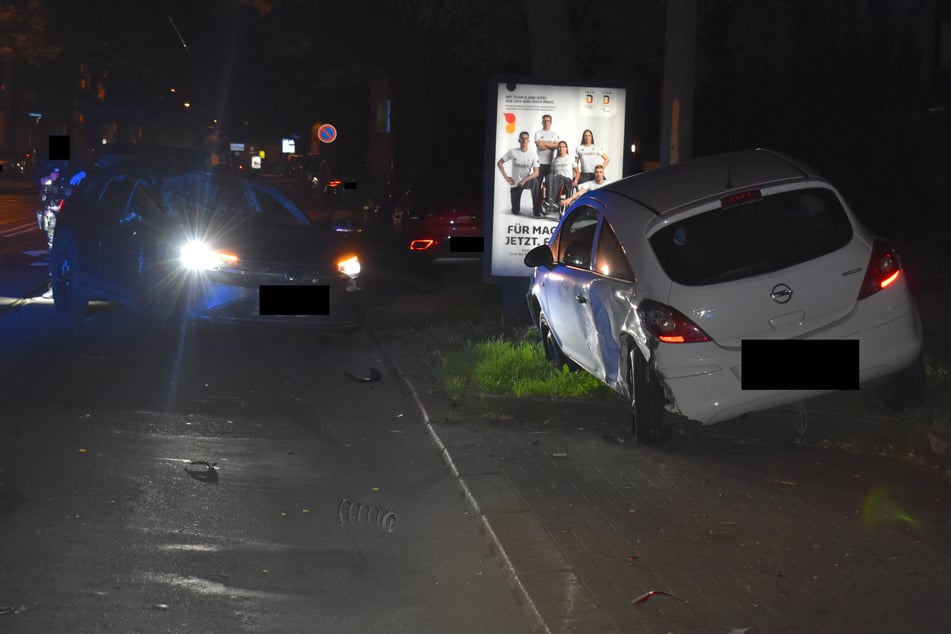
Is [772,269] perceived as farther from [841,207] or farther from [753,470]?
[753,470]

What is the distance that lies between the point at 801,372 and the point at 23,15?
59.6 meters

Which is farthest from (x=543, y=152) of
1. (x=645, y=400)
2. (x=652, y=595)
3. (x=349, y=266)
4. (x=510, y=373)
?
(x=652, y=595)

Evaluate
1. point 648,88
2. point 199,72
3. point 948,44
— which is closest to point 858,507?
point 648,88

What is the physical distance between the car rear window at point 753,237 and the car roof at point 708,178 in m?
0.14

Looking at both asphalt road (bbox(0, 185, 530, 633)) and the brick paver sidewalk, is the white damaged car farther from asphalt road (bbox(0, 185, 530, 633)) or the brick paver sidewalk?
asphalt road (bbox(0, 185, 530, 633))

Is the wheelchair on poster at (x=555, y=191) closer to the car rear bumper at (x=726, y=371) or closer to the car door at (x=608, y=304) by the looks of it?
the car door at (x=608, y=304)

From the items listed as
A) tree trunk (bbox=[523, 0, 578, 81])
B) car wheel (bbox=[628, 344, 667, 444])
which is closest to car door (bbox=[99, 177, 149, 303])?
tree trunk (bbox=[523, 0, 578, 81])

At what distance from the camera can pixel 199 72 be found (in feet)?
260

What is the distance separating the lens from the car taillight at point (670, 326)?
27.0 ft

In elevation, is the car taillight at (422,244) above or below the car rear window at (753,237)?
below

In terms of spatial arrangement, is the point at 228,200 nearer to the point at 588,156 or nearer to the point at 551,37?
the point at 588,156

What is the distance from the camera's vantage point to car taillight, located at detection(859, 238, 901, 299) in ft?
27.5

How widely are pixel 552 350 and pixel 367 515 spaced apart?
4035mm

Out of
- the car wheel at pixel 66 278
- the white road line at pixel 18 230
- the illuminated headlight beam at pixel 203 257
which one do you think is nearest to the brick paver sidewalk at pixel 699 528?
the illuminated headlight beam at pixel 203 257
